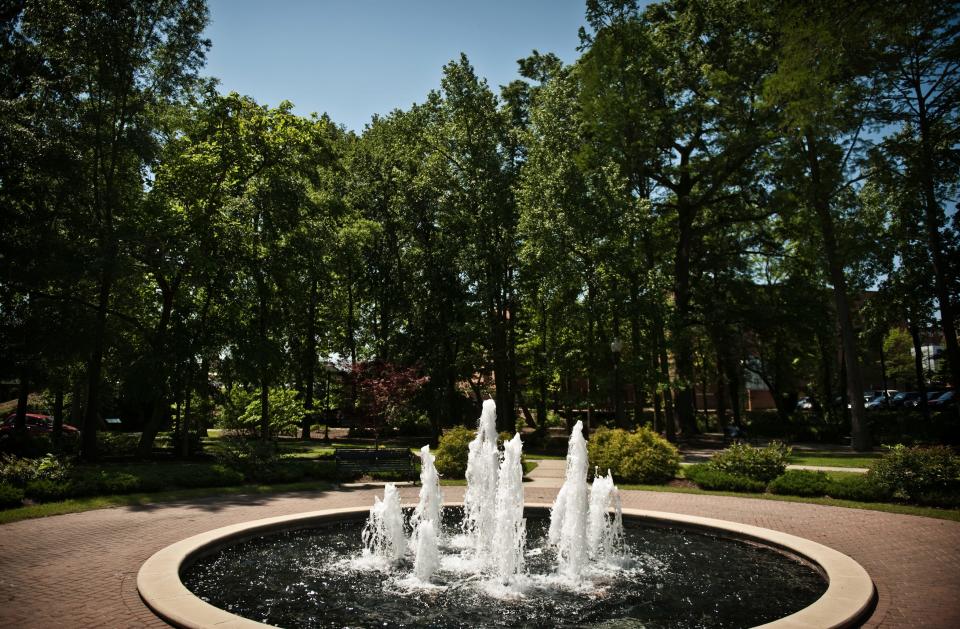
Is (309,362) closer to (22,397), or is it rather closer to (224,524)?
(22,397)

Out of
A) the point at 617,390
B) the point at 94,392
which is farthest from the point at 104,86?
the point at 617,390

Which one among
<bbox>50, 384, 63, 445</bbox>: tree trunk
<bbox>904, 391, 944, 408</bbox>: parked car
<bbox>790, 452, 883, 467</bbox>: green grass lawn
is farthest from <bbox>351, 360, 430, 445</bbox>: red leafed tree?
Result: <bbox>904, 391, 944, 408</bbox>: parked car

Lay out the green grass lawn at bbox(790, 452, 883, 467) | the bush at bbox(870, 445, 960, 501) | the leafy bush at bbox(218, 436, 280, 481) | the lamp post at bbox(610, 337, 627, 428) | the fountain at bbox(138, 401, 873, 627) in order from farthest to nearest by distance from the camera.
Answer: the lamp post at bbox(610, 337, 627, 428) → the green grass lawn at bbox(790, 452, 883, 467) → the leafy bush at bbox(218, 436, 280, 481) → the bush at bbox(870, 445, 960, 501) → the fountain at bbox(138, 401, 873, 627)

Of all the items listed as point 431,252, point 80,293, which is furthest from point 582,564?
point 431,252

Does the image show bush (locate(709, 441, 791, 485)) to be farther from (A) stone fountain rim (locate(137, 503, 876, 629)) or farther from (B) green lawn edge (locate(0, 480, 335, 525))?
(B) green lawn edge (locate(0, 480, 335, 525))

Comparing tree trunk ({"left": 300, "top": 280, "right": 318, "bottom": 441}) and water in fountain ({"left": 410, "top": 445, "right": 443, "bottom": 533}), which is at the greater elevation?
tree trunk ({"left": 300, "top": 280, "right": 318, "bottom": 441})

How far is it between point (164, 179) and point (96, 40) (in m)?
4.93

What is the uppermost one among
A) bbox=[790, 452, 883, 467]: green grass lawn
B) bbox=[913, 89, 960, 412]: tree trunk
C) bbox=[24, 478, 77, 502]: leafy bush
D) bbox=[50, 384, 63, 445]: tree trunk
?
bbox=[913, 89, 960, 412]: tree trunk

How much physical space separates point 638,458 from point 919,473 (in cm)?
674

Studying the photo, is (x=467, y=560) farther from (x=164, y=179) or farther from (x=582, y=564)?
(x=164, y=179)

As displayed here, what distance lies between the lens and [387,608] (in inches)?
290

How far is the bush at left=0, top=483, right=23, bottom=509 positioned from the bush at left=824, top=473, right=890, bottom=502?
61.3ft

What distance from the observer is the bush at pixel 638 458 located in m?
17.5

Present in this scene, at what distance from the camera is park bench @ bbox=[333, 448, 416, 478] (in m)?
18.2
